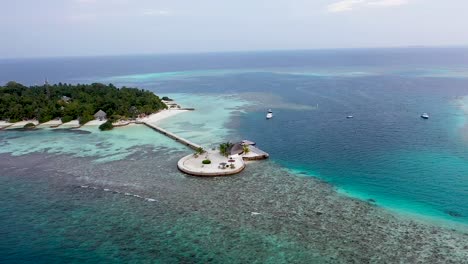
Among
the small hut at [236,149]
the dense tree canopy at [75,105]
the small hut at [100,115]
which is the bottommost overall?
the small hut at [236,149]

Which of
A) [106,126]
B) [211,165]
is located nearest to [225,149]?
[211,165]

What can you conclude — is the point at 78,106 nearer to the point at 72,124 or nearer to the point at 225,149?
the point at 72,124

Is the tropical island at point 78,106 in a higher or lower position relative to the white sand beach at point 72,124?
higher

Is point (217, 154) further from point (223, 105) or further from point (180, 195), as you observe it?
point (223, 105)

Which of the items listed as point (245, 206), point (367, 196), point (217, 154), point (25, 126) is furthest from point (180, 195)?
point (25, 126)

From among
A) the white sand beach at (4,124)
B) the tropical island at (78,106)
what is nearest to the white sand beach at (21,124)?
the tropical island at (78,106)

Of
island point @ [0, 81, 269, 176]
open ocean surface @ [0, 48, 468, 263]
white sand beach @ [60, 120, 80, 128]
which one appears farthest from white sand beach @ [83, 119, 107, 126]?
open ocean surface @ [0, 48, 468, 263]

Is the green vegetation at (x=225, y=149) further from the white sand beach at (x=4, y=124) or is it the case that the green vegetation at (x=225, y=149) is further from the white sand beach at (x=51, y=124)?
the white sand beach at (x=4, y=124)

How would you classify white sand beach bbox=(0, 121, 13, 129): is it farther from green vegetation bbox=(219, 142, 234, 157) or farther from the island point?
green vegetation bbox=(219, 142, 234, 157)
